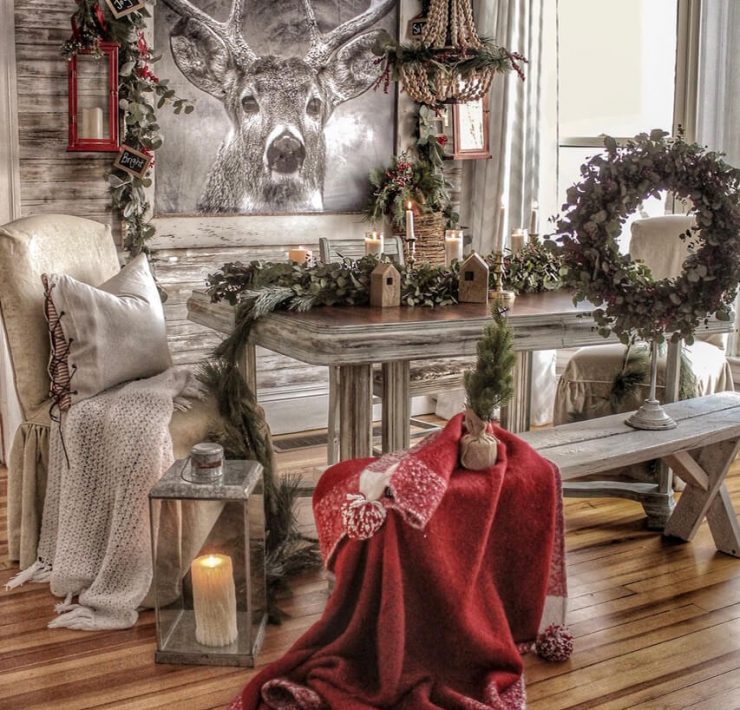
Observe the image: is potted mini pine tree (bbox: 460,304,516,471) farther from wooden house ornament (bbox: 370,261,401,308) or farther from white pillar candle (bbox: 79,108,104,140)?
white pillar candle (bbox: 79,108,104,140)

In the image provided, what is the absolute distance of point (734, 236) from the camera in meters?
2.88

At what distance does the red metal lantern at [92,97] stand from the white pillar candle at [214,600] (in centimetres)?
213

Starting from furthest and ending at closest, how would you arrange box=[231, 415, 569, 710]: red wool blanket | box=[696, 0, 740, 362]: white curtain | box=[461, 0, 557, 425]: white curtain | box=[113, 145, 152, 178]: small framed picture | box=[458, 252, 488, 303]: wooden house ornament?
box=[461, 0, 557, 425]: white curtain → box=[696, 0, 740, 362]: white curtain → box=[113, 145, 152, 178]: small framed picture → box=[458, 252, 488, 303]: wooden house ornament → box=[231, 415, 569, 710]: red wool blanket

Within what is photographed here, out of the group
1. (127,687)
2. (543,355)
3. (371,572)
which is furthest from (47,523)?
(543,355)

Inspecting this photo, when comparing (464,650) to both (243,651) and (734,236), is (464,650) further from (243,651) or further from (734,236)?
(734,236)

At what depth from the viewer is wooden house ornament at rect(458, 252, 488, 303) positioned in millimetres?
3162

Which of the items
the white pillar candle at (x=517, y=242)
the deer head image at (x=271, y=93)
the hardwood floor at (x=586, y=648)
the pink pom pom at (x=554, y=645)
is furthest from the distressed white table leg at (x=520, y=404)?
the deer head image at (x=271, y=93)

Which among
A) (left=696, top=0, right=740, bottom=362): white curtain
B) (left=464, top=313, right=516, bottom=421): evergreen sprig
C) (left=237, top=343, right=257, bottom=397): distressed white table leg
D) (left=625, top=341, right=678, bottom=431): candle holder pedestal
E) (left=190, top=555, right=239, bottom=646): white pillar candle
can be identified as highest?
(left=696, top=0, right=740, bottom=362): white curtain

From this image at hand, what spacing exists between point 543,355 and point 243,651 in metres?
2.90

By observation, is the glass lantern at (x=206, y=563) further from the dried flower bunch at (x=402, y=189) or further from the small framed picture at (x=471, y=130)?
the small framed picture at (x=471, y=130)

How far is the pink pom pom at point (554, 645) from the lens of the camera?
255cm

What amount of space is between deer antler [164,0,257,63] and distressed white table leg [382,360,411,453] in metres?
1.95

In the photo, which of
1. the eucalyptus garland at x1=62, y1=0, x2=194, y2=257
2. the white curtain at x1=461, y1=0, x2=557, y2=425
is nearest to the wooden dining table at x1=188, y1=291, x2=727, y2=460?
the eucalyptus garland at x1=62, y1=0, x2=194, y2=257

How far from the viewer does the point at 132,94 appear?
4.11m
